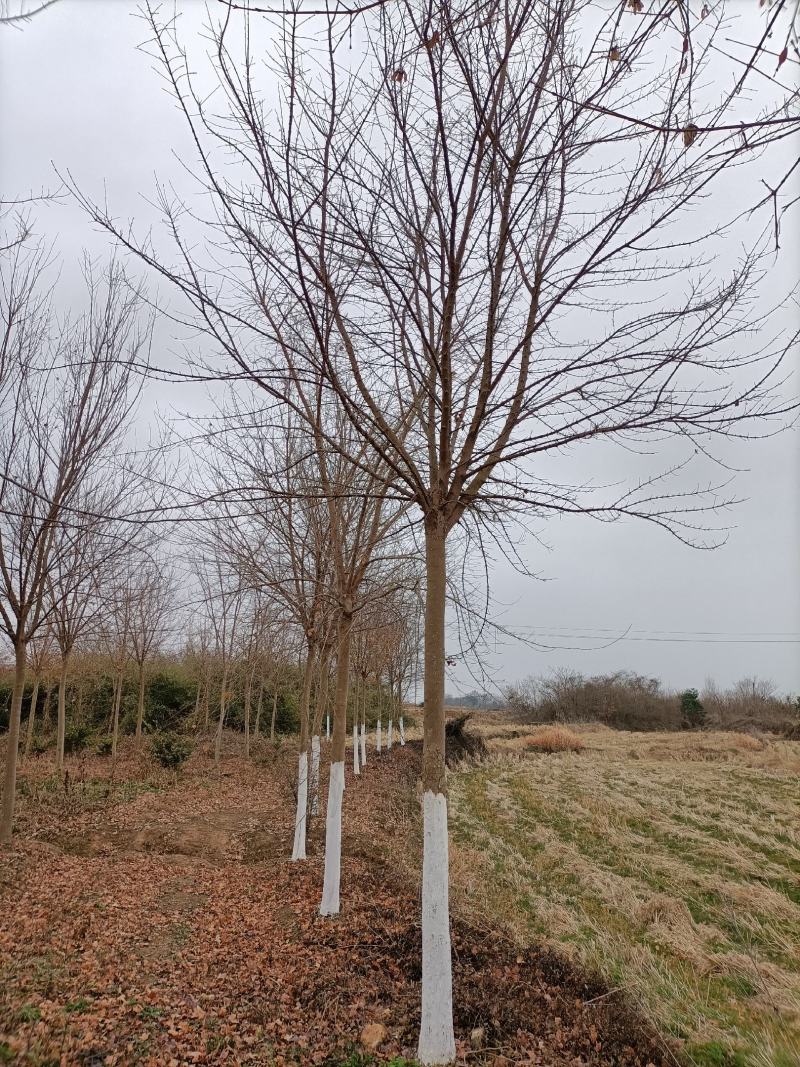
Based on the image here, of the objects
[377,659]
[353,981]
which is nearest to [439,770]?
[353,981]

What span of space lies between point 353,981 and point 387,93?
573 centimetres

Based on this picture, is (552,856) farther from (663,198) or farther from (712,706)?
(712,706)

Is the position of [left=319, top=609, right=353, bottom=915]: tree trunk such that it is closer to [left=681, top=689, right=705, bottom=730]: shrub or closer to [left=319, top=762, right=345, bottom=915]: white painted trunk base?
[left=319, top=762, right=345, bottom=915]: white painted trunk base

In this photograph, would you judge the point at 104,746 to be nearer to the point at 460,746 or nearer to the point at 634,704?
the point at 460,746

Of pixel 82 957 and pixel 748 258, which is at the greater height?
pixel 748 258

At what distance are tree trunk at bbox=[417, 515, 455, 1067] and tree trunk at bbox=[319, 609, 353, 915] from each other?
2136 millimetres

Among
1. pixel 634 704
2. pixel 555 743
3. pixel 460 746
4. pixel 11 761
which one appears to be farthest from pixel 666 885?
pixel 634 704

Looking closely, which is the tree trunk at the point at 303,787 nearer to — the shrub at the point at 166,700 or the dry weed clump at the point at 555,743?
the shrub at the point at 166,700

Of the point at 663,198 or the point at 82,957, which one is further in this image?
the point at 82,957

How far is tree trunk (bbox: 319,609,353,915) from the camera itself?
6.00 meters

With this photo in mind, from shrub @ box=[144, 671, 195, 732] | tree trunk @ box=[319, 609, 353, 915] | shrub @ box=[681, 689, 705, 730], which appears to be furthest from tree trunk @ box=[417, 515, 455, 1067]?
shrub @ box=[681, 689, 705, 730]

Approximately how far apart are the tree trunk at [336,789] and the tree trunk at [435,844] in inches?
84.1

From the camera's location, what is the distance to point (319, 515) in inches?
291

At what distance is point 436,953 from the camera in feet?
11.3
